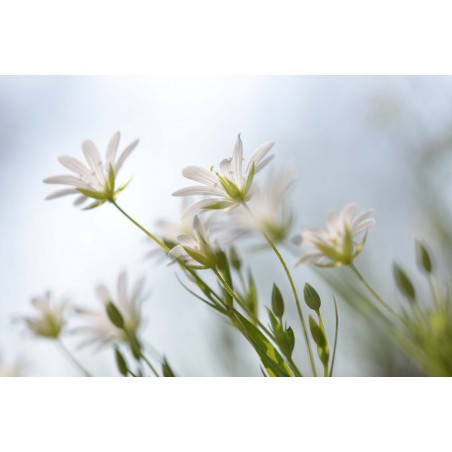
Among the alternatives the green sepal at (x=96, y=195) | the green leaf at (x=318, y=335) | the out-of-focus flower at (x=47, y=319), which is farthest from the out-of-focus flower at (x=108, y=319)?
the green leaf at (x=318, y=335)

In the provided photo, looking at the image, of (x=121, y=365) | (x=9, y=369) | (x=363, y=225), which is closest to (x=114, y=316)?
(x=121, y=365)

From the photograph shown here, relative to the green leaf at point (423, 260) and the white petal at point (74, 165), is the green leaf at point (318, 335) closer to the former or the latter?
the green leaf at point (423, 260)

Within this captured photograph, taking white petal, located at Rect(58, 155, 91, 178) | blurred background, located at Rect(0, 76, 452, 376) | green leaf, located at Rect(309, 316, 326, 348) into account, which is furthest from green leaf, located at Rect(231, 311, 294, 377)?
blurred background, located at Rect(0, 76, 452, 376)

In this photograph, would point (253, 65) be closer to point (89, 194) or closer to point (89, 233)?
point (89, 194)

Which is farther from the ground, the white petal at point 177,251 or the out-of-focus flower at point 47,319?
the white petal at point 177,251
